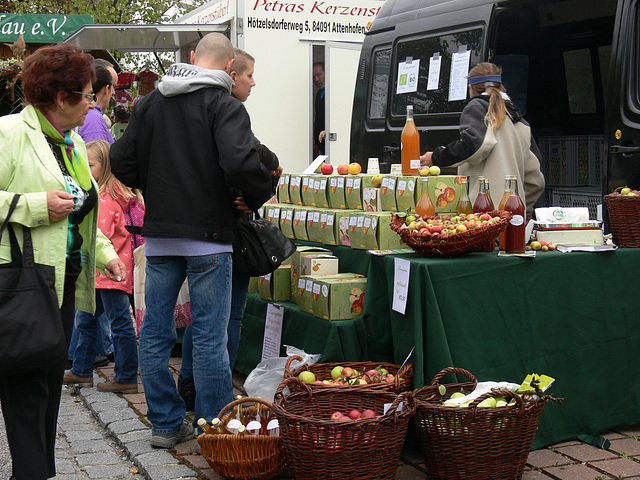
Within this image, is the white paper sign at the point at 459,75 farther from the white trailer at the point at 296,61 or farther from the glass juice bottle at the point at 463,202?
the white trailer at the point at 296,61

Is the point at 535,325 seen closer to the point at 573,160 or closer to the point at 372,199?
the point at 372,199

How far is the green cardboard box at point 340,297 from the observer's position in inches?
159

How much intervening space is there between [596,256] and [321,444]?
1.74 m

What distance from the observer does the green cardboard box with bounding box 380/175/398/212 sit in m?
4.24

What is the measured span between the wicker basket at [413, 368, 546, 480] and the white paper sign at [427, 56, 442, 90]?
3.66 metres

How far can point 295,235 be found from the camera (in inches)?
192

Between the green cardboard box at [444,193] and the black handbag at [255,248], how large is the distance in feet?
2.71

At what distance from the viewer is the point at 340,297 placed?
4.04m

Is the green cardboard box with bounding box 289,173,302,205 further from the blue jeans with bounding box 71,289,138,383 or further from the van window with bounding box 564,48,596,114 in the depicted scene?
the van window with bounding box 564,48,596,114

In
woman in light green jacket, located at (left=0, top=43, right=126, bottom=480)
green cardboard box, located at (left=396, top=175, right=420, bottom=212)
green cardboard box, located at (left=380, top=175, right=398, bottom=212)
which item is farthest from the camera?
green cardboard box, located at (left=380, top=175, right=398, bottom=212)

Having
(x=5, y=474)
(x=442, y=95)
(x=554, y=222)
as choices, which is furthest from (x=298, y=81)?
(x=5, y=474)

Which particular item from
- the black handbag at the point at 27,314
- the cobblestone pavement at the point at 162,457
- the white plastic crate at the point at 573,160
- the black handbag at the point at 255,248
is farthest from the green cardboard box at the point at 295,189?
the white plastic crate at the point at 573,160

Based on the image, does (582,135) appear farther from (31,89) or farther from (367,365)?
(31,89)

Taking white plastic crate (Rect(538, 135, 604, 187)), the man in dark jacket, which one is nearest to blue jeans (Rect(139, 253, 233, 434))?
the man in dark jacket
